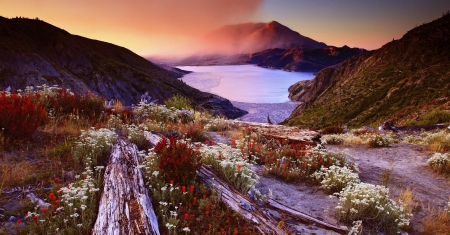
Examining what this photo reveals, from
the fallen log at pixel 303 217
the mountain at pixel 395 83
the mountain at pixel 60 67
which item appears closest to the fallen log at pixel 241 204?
the fallen log at pixel 303 217

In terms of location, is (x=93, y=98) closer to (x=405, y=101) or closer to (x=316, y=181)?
(x=316, y=181)

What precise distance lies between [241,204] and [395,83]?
9487 cm

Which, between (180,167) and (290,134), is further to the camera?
(290,134)

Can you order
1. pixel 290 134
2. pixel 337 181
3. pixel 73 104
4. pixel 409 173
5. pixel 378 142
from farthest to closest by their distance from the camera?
pixel 378 142
pixel 290 134
pixel 73 104
pixel 409 173
pixel 337 181

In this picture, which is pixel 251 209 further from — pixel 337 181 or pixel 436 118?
pixel 436 118

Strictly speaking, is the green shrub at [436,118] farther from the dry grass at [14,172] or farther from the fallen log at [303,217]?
the dry grass at [14,172]

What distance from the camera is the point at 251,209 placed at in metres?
4.84

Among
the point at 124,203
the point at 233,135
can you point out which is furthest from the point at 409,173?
the point at 124,203

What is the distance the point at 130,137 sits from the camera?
829cm

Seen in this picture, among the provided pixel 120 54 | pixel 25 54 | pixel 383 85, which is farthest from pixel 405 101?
pixel 120 54

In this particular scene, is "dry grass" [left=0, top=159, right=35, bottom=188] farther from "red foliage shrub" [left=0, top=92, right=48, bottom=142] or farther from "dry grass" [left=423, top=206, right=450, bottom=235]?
"dry grass" [left=423, top=206, right=450, bottom=235]

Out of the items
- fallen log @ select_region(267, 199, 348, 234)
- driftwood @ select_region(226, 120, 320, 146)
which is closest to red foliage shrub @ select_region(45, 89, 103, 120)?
driftwood @ select_region(226, 120, 320, 146)

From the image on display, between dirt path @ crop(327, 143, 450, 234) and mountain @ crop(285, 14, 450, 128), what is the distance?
140ft

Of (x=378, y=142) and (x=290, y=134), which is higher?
(x=290, y=134)
